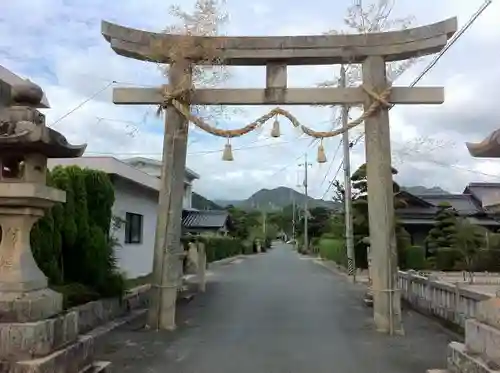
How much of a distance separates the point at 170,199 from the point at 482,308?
7.03 metres

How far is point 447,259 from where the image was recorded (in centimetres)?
2811

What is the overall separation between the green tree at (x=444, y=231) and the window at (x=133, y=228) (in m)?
15.7

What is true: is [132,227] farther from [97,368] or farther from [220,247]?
[220,247]

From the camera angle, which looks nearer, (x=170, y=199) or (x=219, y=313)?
(x=170, y=199)

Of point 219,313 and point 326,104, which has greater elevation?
point 326,104

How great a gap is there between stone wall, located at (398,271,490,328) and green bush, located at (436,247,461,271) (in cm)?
1195

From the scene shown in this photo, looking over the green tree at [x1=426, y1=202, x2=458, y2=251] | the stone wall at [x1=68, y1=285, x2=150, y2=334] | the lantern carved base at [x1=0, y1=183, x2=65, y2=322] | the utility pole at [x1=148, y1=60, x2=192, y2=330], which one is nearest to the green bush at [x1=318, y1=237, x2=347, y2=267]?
the green tree at [x1=426, y1=202, x2=458, y2=251]

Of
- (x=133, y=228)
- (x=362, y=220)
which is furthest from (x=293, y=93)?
(x=362, y=220)

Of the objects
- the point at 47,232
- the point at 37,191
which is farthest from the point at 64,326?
the point at 47,232

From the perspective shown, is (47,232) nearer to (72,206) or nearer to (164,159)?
(72,206)

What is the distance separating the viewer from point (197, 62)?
11.6 metres

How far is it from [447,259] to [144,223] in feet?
50.2

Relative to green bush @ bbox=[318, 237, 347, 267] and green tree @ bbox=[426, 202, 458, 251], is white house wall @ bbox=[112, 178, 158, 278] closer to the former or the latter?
green bush @ bbox=[318, 237, 347, 267]

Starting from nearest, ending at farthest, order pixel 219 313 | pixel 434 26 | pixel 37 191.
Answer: pixel 37 191, pixel 434 26, pixel 219 313
